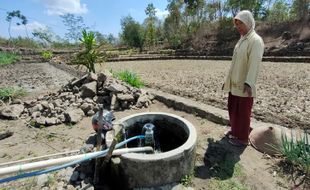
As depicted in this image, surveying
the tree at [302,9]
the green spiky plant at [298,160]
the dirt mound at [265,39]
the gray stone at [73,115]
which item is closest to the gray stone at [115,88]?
the gray stone at [73,115]

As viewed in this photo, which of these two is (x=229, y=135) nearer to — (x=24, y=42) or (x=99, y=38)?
(x=99, y=38)

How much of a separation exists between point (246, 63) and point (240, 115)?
624mm

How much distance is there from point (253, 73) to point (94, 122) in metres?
1.98

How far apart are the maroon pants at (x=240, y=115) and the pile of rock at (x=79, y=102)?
6.76 feet

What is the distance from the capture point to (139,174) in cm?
236

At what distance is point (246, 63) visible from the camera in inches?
112

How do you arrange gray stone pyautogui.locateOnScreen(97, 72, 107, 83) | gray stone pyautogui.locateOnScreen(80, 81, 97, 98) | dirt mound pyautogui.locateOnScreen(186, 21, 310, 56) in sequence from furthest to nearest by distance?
dirt mound pyautogui.locateOnScreen(186, 21, 310, 56) < gray stone pyautogui.locateOnScreen(97, 72, 107, 83) < gray stone pyautogui.locateOnScreen(80, 81, 97, 98)

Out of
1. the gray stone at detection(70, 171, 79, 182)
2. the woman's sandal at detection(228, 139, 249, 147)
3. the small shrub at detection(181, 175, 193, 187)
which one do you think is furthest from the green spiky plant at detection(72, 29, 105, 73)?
the small shrub at detection(181, 175, 193, 187)

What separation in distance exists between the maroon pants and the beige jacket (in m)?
0.10

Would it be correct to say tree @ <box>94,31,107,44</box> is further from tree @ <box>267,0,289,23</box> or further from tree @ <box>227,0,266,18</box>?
tree @ <box>267,0,289,23</box>

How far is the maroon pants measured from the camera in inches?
113

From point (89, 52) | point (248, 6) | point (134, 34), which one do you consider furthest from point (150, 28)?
point (89, 52)

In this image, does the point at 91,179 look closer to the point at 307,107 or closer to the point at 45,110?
the point at 45,110

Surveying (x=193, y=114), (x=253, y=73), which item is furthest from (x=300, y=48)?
(x=253, y=73)
